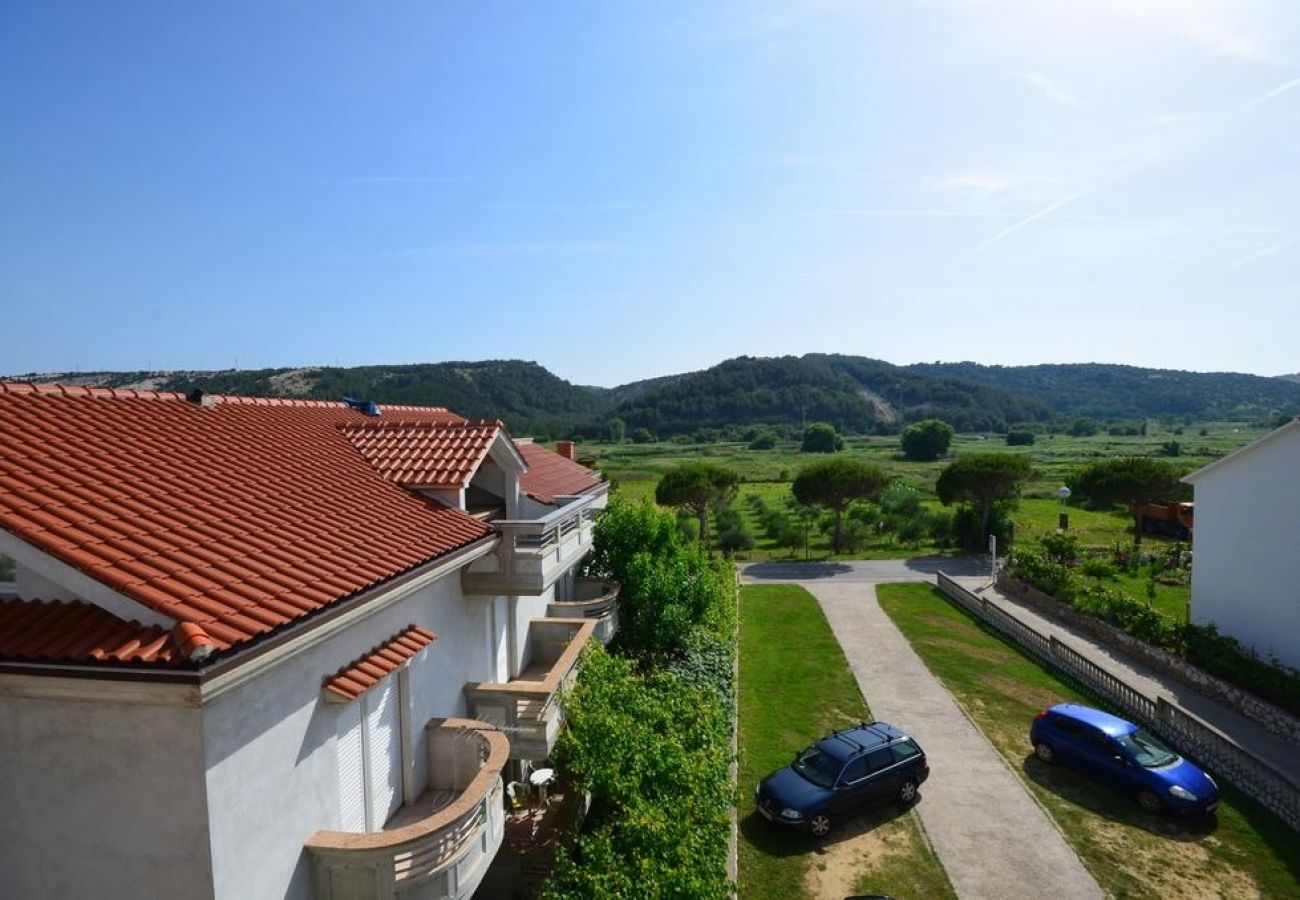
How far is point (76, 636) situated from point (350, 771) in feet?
11.3

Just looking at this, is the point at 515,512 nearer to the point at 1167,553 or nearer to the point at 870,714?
the point at 870,714

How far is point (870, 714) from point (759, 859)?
7105mm

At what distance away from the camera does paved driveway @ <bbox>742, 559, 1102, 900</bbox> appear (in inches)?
502

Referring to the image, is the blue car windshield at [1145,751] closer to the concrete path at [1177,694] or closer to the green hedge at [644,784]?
the concrete path at [1177,694]

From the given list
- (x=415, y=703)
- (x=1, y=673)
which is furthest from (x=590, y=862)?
(x=1, y=673)

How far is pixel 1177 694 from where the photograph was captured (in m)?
20.8

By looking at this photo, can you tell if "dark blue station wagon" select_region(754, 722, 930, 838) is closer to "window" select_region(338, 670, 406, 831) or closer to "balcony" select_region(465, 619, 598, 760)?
"balcony" select_region(465, 619, 598, 760)

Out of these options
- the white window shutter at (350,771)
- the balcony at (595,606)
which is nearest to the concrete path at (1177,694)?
the balcony at (595,606)

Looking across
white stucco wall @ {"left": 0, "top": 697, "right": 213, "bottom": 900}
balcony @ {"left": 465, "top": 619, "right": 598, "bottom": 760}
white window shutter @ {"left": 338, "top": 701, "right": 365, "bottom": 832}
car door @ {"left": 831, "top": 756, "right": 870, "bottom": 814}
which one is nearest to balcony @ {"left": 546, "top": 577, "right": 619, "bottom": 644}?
balcony @ {"left": 465, "top": 619, "right": 598, "bottom": 760}

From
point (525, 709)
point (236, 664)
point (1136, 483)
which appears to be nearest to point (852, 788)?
point (525, 709)

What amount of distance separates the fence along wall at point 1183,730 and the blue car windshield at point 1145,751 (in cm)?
176

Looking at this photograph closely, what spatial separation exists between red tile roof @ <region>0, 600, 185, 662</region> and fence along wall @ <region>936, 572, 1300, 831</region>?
1984cm

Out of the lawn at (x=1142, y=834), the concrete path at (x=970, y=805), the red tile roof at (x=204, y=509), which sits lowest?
the lawn at (x=1142, y=834)

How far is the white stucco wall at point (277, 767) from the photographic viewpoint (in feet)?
17.7
